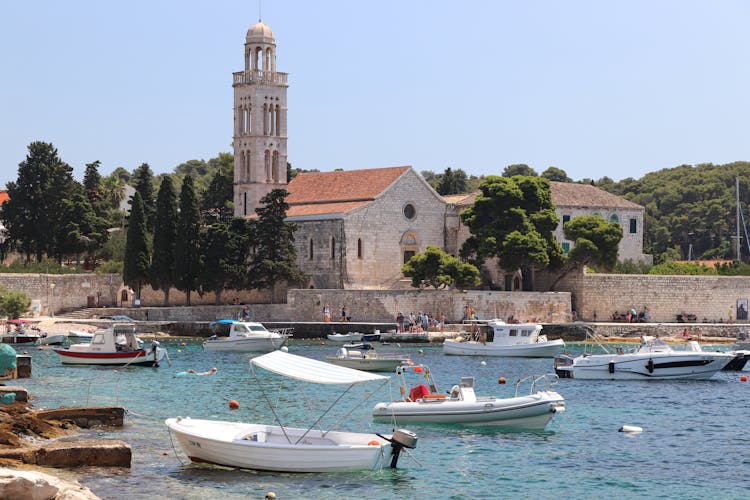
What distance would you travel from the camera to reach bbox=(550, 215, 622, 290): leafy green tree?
218 feet

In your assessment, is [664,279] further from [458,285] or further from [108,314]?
[108,314]

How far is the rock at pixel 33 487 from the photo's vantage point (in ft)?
56.2

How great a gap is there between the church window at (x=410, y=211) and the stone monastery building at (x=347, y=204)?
6cm

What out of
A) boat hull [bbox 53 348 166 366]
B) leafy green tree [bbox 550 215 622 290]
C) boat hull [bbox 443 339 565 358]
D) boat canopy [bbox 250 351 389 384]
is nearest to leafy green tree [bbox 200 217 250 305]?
boat hull [bbox 443 339 565 358]

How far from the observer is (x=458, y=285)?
214ft

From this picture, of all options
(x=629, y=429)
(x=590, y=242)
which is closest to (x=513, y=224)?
(x=590, y=242)

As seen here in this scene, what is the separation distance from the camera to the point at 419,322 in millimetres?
63719

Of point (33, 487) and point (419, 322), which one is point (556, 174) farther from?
point (33, 487)

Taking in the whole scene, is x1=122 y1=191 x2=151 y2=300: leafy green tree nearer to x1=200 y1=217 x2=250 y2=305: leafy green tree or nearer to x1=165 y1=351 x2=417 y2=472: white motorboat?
x1=200 y1=217 x2=250 y2=305: leafy green tree

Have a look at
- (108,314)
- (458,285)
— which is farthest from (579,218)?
(108,314)

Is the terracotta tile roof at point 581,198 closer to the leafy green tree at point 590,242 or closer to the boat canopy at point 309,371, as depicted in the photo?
the leafy green tree at point 590,242

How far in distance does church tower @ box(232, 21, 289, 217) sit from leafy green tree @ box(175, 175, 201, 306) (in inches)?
355

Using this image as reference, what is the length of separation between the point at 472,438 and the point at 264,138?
48.2 m

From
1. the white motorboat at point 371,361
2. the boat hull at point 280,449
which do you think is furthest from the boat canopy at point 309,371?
the white motorboat at point 371,361
